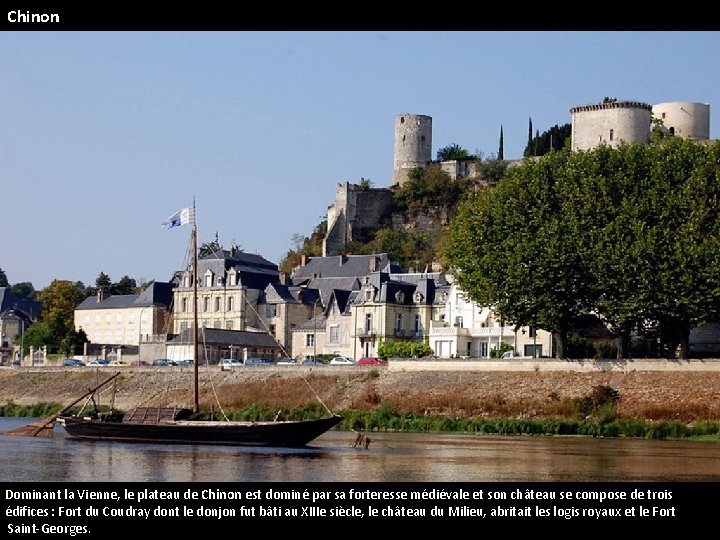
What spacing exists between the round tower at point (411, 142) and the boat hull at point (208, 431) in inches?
2968

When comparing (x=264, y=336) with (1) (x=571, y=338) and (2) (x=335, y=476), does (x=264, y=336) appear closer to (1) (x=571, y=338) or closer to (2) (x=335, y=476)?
(1) (x=571, y=338)

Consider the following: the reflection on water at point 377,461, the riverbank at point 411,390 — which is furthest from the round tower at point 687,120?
the reflection on water at point 377,461

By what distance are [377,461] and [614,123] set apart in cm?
6879

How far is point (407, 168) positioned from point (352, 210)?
8713 mm

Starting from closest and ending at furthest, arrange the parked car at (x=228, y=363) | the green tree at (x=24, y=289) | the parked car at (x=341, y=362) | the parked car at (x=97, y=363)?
the parked car at (x=341, y=362), the parked car at (x=228, y=363), the parked car at (x=97, y=363), the green tree at (x=24, y=289)

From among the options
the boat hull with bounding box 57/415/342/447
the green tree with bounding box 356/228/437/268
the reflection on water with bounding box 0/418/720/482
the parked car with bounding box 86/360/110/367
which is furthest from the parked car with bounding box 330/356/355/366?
the green tree with bounding box 356/228/437/268

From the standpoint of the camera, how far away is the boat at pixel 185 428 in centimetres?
5081

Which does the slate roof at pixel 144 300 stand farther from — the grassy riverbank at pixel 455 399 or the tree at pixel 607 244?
the tree at pixel 607 244

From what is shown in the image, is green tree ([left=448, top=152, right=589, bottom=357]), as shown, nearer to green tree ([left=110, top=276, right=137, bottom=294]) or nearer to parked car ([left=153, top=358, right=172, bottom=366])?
parked car ([left=153, top=358, right=172, bottom=366])

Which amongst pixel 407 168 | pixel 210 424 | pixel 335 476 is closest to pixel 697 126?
pixel 407 168

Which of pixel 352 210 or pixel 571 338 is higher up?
pixel 352 210

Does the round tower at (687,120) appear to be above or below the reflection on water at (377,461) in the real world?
above
